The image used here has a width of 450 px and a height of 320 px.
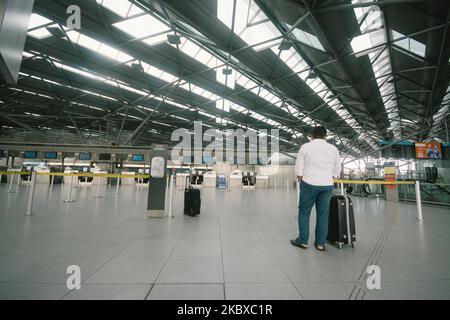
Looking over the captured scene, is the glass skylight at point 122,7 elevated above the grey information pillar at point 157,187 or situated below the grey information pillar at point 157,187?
above

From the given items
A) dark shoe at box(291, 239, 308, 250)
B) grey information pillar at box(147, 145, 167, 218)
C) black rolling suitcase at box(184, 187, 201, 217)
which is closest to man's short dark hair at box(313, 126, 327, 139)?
dark shoe at box(291, 239, 308, 250)

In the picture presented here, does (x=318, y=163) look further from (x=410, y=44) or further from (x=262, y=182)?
(x=262, y=182)

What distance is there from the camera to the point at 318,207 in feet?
9.69

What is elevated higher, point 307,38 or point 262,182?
point 307,38

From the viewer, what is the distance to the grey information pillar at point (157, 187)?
16.7 ft

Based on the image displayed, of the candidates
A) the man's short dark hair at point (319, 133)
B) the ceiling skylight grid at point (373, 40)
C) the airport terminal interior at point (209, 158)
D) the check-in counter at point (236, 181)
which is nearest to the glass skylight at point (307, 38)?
the airport terminal interior at point (209, 158)

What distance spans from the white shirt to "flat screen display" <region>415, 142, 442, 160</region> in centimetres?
2025

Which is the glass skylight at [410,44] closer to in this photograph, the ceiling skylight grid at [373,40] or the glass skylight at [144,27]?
the ceiling skylight grid at [373,40]

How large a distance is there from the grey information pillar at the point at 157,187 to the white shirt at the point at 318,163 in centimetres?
356

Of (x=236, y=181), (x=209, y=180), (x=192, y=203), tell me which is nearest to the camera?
(x=192, y=203)

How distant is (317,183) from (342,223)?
0.87 meters

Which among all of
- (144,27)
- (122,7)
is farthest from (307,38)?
(122,7)

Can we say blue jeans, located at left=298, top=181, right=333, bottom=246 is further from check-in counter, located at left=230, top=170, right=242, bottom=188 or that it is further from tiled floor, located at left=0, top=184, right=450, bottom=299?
check-in counter, located at left=230, top=170, right=242, bottom=188

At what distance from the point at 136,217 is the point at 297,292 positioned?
4.51 metres
